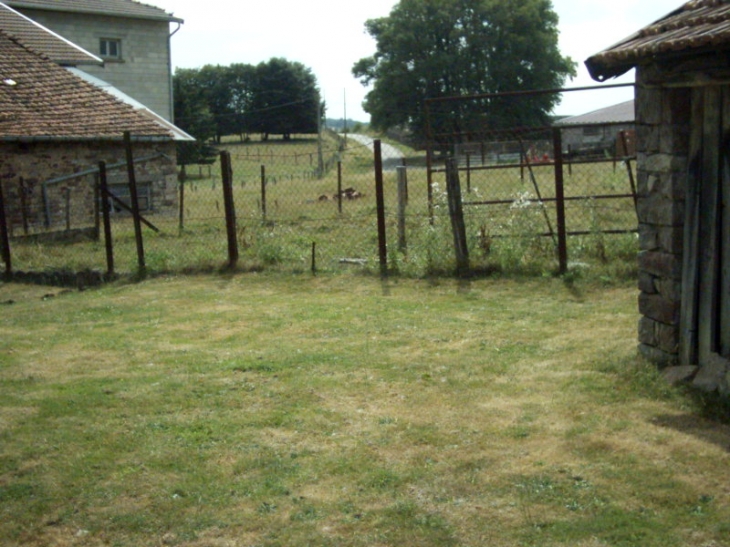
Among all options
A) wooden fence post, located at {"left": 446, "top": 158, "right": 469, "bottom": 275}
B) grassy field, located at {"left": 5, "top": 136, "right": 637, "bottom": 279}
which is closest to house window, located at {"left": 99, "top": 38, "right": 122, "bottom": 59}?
grassy field, located at {"left": 5, "top": 136, "right": 637, "bottom": 279}

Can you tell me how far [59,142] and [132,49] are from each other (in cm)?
1498

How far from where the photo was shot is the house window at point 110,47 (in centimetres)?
3406

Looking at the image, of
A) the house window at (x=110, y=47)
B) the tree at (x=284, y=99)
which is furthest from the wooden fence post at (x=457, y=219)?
the tree at (x=284, y=99)

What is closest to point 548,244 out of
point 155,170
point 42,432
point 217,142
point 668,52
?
point 668,52

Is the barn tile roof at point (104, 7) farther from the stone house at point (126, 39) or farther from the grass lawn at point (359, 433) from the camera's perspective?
the grass lawn at point (359, 433)

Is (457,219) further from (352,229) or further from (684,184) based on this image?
Answer: (352,229)

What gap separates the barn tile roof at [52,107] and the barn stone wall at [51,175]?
0.34 meters

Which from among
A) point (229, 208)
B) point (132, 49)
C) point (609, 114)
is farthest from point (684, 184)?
point (609, 114)

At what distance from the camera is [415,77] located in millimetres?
54406

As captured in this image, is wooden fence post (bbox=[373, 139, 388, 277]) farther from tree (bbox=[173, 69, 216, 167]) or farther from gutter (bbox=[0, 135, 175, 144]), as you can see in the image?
tree (bbox=[173, 69, 216, 167])

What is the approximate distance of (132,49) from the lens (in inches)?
1350

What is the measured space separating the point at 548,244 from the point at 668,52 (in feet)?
18.4

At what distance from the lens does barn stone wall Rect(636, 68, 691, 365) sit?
261 inches

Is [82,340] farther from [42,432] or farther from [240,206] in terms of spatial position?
[240,206]
